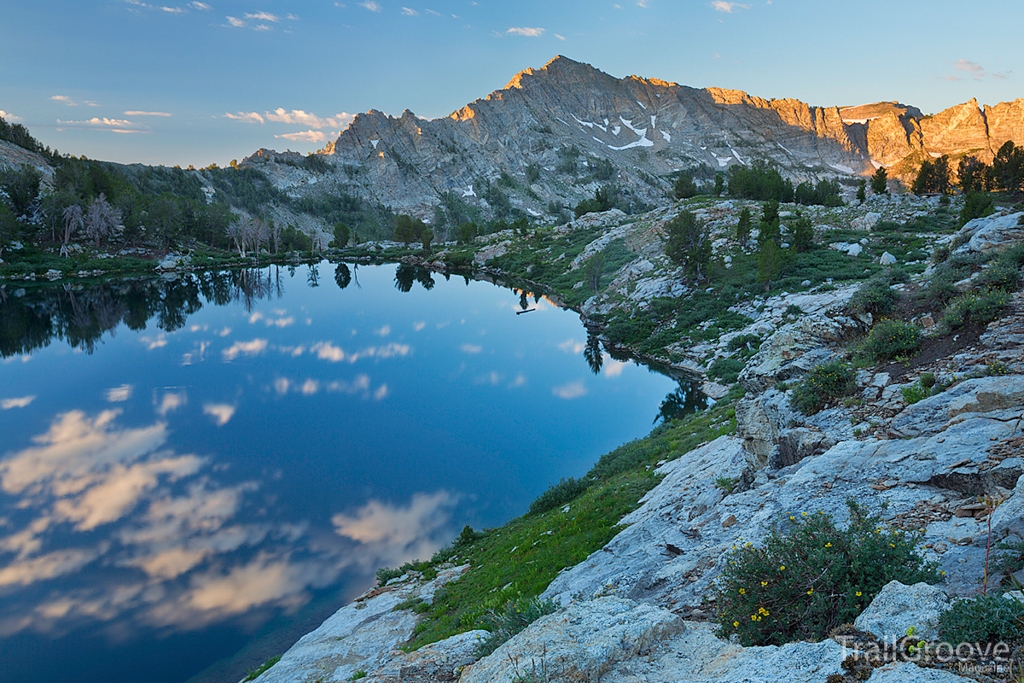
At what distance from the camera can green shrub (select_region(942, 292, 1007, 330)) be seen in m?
15.1

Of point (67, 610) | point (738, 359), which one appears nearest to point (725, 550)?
point (67, 610)

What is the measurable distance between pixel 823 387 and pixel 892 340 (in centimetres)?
305

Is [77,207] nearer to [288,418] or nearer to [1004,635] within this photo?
[288,418]

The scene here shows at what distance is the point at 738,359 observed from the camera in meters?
42.0

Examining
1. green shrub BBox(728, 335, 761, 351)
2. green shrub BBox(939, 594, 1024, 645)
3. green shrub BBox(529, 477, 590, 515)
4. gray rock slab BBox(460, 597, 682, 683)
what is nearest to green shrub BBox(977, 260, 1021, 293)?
green shrub BBox(939, 594, 1024, 645)

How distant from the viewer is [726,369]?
135 feet

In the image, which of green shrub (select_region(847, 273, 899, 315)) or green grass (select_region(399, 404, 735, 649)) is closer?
green grass (select_region(399, 404, 735, 649))

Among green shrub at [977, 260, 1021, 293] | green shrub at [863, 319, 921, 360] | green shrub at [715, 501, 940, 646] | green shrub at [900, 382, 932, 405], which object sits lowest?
green shrub at [715, 501, 940, 646]

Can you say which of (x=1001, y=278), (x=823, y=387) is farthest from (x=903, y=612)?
(x=1001, y=278)

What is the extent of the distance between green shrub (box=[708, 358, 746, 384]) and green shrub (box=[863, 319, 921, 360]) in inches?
909

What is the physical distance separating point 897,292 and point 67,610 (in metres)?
34.8

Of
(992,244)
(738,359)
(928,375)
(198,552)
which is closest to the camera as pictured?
(928,375)

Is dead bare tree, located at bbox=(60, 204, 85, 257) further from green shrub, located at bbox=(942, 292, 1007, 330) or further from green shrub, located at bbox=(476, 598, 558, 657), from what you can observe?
green shrub, located at bbox=(942, 292, 1007, 330)

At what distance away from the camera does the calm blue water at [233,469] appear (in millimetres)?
19781
